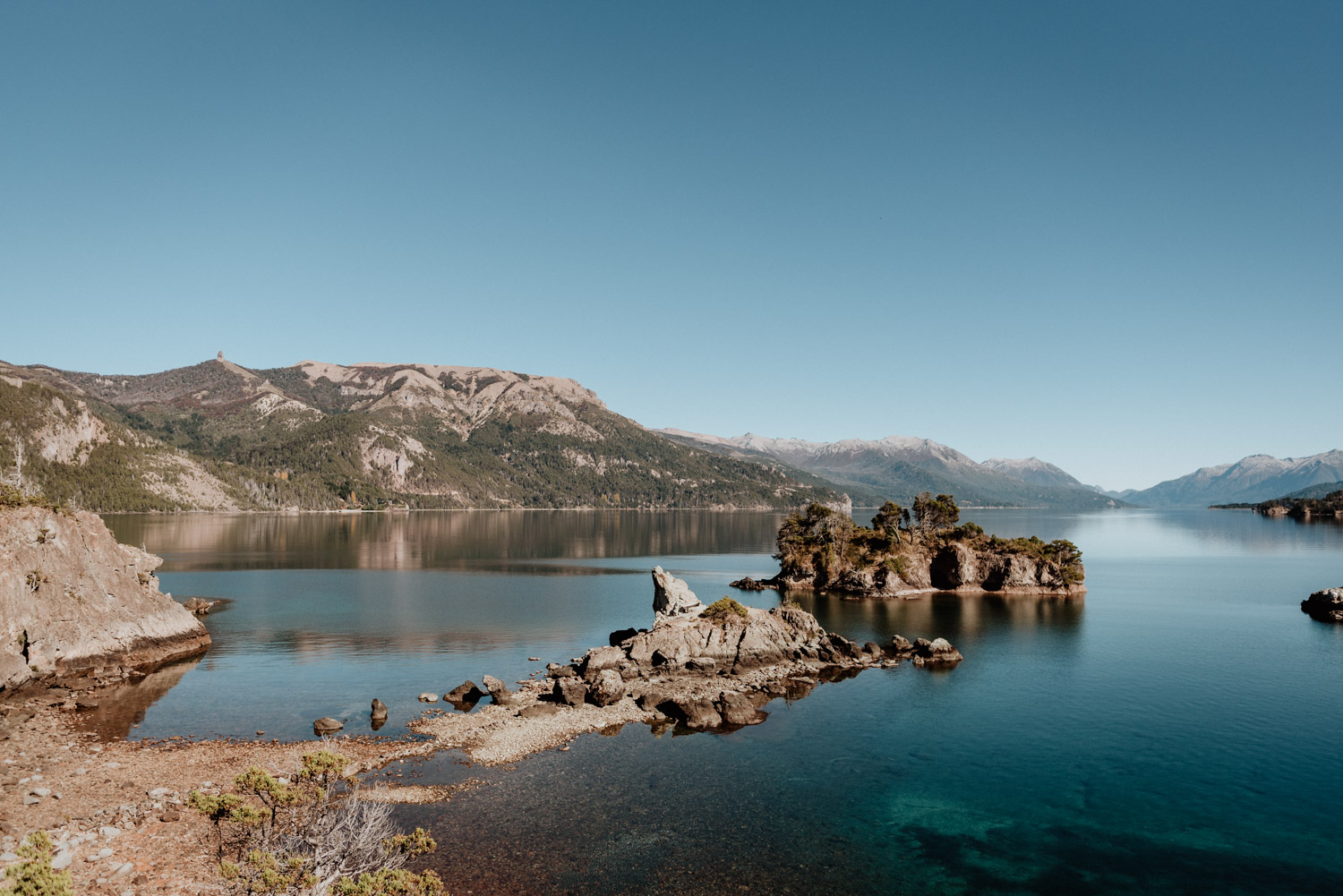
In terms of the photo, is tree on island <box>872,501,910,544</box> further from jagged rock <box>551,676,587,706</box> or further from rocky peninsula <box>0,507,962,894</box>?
jagged rock <box>551,676,587,706</box>

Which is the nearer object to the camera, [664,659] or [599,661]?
[599,661]

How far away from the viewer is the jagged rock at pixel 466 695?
195ft

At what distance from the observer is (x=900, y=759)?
158ft

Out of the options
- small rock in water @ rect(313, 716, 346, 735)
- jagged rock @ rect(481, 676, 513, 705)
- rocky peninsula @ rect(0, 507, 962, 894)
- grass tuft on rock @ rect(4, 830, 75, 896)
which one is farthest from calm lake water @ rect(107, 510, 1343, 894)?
grass tuft on rock @ rect(4, 830, 75, 896)

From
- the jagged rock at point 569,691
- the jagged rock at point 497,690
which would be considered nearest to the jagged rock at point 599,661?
the jagged rock at point 569,691

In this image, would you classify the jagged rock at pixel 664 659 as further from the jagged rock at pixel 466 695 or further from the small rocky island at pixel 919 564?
the small rocky island at pixel 919 564

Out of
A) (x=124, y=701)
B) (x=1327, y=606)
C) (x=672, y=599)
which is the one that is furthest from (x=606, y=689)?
(x=1327, y=606)

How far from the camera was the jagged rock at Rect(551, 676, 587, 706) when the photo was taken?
58938 millimetres

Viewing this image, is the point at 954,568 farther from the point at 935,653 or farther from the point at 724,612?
the point at 724,612

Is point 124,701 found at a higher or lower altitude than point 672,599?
lower

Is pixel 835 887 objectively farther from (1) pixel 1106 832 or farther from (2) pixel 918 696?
(2) pixel 918 696

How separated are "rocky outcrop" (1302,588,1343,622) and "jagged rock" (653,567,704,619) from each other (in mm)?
91708

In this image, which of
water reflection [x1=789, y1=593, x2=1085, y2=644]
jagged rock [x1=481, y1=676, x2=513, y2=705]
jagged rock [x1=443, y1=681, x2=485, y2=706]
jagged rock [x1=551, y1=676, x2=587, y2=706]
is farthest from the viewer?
water reflection [x1=789, y1=593, x2=1085, y2=644]

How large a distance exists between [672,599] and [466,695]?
30018 millimetres
